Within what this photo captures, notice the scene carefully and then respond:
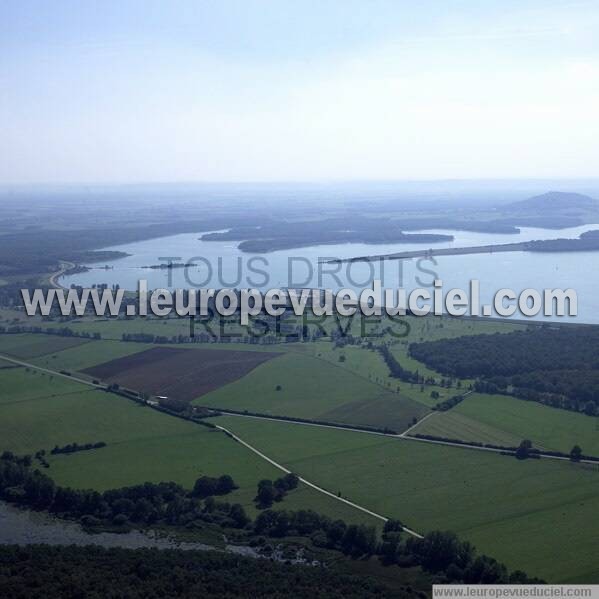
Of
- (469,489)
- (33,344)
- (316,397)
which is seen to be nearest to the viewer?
(469,489)

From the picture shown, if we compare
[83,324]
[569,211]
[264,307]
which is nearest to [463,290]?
[264,307]

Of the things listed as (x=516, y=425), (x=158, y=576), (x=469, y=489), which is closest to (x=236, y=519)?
(x=158, y=576)

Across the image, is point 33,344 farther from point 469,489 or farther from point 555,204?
point 555,204

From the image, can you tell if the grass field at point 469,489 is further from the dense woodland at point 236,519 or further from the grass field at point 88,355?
the grass field at point 88,355

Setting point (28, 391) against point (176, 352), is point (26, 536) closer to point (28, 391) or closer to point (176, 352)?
point (28, 391)

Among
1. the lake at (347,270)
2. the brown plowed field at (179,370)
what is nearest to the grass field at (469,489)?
the brown plowed field at (179,370)

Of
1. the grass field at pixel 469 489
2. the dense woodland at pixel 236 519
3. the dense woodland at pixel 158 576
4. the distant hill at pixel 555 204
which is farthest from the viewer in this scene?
the distant hill at pixel 555 204
